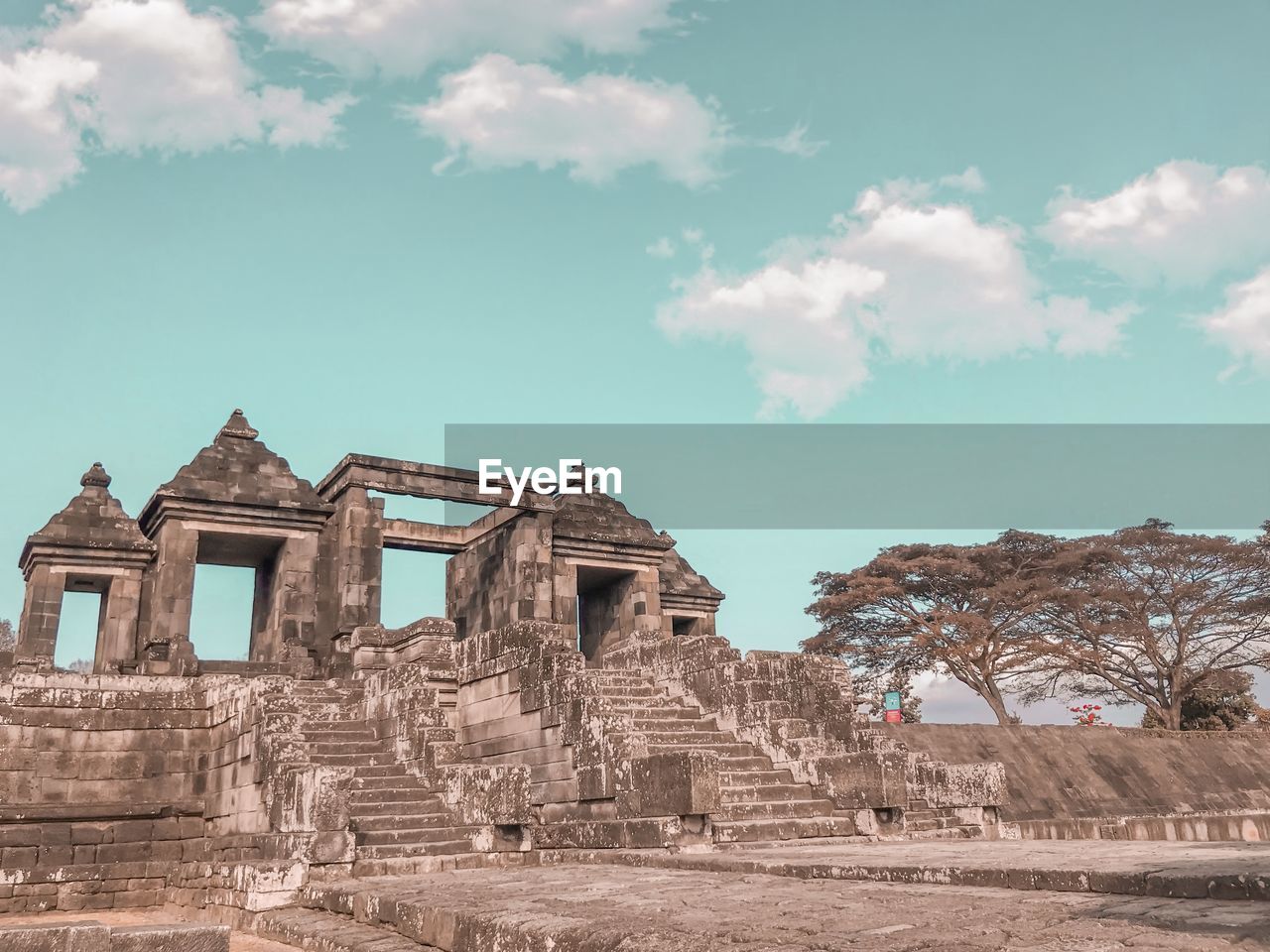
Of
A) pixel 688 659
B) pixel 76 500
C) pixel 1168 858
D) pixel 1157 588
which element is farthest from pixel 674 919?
pixel 1157 588

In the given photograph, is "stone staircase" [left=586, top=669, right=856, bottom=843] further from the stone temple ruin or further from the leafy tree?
the leafy tree

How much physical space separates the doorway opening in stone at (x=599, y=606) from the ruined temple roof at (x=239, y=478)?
7.41 m

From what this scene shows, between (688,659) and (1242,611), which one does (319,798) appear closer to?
(688,659)

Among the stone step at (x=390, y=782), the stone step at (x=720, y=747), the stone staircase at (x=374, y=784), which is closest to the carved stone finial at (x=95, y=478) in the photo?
the stone staircase at (x=374, y=784)

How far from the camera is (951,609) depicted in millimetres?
36594

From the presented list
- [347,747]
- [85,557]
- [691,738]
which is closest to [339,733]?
[347,747]

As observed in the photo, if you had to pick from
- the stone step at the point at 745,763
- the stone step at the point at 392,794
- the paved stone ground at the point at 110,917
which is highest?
the stone step at the point at 745,763

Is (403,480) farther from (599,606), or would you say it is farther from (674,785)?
(674,785)

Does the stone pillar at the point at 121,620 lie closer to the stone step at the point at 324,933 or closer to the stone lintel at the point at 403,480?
the stone lintel at the point at 403,480

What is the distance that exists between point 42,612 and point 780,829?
17821 mm

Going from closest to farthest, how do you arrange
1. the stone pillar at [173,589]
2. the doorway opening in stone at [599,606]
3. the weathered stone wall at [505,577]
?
1. the stone pillar at [173,589]
2. the weathered stone wall at [505,577]
3. the doorway opening in stone at [599,606]

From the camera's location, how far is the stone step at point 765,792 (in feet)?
41.2

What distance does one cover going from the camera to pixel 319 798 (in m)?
11.0

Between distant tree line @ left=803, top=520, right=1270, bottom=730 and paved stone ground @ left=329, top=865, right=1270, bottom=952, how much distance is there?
2997cm
